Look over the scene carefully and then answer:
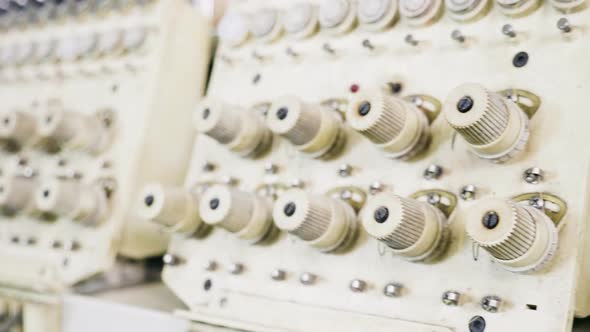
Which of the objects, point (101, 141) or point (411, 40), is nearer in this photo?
point (411, 40)

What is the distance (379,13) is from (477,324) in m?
0.59

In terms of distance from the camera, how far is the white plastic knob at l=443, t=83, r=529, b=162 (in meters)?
0.90

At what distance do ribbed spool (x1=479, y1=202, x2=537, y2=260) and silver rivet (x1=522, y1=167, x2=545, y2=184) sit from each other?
0.09 meters

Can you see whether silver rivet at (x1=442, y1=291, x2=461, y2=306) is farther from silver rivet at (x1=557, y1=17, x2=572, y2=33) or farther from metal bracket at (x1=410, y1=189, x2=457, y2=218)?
silver rivet at (x1=557, y1=17, x2=572, y2=33)

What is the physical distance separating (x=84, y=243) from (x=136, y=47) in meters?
0.49

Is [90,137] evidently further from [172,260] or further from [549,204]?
[549,204]

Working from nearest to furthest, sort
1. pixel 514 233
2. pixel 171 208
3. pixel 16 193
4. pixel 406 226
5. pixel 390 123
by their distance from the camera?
pixel 514 233
pixel 406 226
pixel 390 123
pixel 171 208
pixel 16 193

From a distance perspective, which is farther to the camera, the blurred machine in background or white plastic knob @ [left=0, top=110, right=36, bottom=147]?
white plastic knob @ [left=0, top=110, right=36, bottom=147]

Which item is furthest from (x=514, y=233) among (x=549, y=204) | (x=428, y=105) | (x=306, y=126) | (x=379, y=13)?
(x=379, y=13)

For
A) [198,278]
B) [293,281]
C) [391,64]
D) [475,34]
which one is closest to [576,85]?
[475,34]

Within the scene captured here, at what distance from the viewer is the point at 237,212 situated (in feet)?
3.70

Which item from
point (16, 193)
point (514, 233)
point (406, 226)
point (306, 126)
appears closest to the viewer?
point (514, 233)

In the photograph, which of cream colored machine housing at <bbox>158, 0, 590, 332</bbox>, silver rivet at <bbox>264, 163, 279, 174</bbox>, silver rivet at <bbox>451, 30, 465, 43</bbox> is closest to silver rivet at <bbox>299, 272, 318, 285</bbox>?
cream colored machine housing at <bbox>158, 0, 590, 332</bbox>

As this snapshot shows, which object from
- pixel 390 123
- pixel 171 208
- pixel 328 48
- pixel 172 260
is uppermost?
pixel 328 48
